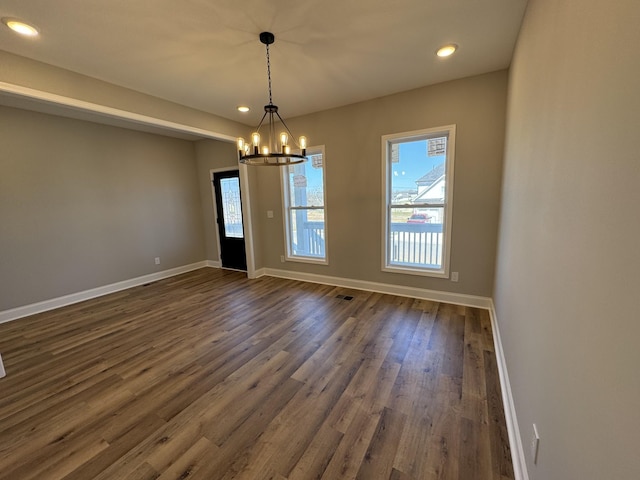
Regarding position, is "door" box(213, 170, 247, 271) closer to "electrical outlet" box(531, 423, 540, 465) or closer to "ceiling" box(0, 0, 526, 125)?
"ceiling" box(0, 0, 526, 125)

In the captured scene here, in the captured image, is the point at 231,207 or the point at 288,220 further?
the point at 231,207

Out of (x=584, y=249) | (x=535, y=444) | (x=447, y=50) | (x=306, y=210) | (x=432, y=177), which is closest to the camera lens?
(x=584, y=249)

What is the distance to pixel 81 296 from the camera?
4070mm

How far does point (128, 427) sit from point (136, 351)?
1.07 metres

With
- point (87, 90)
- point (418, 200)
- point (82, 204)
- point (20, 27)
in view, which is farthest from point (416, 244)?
point (82, 204)

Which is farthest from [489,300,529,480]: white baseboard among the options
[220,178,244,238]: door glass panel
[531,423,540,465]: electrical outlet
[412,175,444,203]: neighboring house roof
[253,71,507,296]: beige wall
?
[220,178,244,238]: door glass panel

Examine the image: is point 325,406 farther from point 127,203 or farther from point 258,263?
point 127,203

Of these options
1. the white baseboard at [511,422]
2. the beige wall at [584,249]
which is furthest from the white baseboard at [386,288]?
the beige wall at [584,249]

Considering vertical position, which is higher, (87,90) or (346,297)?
(87,90)

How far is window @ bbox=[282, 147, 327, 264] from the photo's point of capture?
4.38m

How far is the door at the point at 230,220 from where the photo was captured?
541 centimetres

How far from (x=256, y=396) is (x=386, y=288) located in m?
2.48

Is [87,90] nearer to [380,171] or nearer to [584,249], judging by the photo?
[380,171]

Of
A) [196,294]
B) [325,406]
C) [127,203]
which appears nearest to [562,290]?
[325,406]
